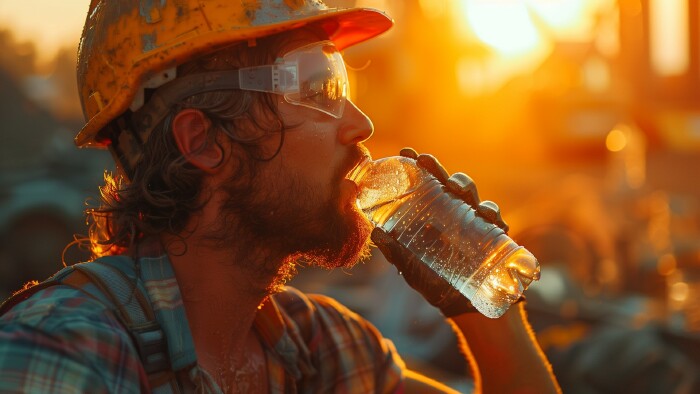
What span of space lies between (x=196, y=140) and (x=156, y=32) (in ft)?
1.26

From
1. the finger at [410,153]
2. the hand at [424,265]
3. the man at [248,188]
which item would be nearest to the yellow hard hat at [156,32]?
the man at [248,188]

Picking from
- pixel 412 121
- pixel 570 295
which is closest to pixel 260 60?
pixel 570 295

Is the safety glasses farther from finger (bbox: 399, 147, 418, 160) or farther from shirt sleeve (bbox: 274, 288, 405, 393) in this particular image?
shirt sleeve (bbox: 274, 288, 405, 393)

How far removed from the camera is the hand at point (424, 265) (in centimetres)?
290

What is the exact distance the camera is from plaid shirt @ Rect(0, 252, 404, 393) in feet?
7.31

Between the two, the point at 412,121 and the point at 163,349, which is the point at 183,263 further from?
the point at 412,121

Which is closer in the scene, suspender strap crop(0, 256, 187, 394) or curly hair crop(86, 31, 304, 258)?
suspender strap crop(0, 256, 187, 394)

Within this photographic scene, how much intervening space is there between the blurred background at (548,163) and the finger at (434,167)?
96 cm

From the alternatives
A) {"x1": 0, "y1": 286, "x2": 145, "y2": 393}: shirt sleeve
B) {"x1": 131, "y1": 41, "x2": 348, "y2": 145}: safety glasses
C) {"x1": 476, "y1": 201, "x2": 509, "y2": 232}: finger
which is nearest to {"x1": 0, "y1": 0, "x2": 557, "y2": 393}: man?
{"x1": 131, "y1": 41, "x2": 348, "y2": 145}: safety glasses

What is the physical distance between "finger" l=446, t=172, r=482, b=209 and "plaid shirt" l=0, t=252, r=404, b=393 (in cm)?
64

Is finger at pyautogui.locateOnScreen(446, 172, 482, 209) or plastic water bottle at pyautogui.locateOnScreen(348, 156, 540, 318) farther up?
finger at pyautogui.locateOnScreen(446, 172, 482, 209)

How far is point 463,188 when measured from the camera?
2.93 meters

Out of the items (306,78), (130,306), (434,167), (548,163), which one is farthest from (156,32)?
(548,163)

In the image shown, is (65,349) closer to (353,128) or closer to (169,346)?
(169,346)
